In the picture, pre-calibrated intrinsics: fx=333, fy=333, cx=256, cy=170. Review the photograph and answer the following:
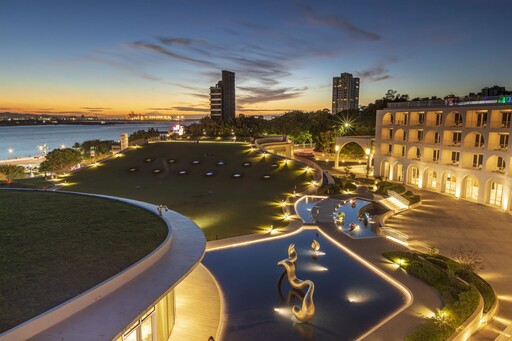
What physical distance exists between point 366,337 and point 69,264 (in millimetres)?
11100

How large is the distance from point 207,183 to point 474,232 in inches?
1118

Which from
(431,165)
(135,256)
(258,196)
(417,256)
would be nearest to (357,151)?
(431,165)

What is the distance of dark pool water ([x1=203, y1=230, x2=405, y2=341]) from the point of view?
1349cm

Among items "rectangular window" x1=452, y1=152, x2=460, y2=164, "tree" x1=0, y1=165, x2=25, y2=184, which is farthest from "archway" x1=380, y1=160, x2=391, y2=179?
"tree" x1=0, y1=165, x2=25, y2=184

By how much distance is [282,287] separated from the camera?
664 inches

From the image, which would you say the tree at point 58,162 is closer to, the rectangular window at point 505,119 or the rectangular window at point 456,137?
the rectangular window at point 456,137

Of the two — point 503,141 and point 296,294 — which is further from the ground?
point 503,141

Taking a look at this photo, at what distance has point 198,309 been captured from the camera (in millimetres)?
14703

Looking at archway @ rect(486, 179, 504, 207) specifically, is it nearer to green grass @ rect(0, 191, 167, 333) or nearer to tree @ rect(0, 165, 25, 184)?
green grass @ rect(0, 191, 167, 333)

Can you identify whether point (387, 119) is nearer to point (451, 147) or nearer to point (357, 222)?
point (451, 147)

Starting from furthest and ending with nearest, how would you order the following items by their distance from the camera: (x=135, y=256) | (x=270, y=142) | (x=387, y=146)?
(x=270, y=142) < (x=387, y=146) < (x=135, y=256)

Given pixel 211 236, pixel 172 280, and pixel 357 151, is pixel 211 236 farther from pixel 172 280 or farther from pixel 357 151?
pixel 357 151

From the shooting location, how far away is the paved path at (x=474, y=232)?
18062 millimetres

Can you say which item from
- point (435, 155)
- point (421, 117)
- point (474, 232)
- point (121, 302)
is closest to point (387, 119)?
point (421, 117)
